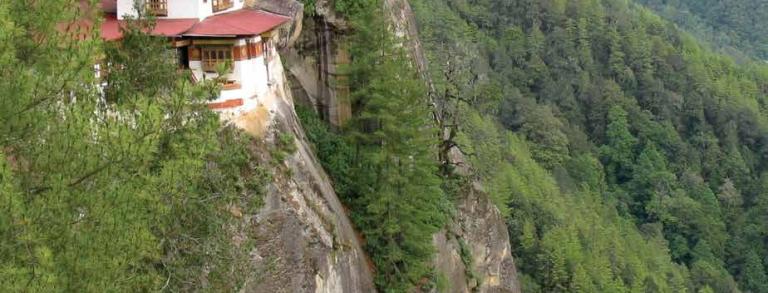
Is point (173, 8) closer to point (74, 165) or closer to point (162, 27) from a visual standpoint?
point (162, 27)

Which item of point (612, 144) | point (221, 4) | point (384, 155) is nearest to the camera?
point (221, 4)

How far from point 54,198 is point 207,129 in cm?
395

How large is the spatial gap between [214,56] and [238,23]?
1139 mm

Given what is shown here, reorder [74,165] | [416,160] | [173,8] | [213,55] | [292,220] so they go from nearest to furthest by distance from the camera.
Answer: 1. [74,165]
2. [292,220]
3. [213,55]
4. [173,8]
5. [416,160]

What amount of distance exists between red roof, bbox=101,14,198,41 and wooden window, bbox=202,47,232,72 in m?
0.79

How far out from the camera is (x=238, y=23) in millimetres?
23922

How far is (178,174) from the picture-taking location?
14.6 metres

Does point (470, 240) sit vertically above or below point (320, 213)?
below

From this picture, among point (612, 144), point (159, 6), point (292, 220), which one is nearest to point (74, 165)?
point (292, 220)

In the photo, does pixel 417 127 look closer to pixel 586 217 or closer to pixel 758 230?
pixel 586 217

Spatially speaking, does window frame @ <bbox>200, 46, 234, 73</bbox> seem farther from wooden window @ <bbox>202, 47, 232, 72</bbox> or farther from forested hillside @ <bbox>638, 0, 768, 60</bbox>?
forested hillside @ <bbox>638, 0, 768, 60</bbox>

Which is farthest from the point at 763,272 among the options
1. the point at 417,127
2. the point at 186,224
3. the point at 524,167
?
the point at 186,224

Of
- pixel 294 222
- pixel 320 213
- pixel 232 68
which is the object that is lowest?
pixel 320 213

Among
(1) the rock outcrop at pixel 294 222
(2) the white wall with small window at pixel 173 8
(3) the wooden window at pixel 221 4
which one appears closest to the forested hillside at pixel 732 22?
(1) the rock outcrop at pixel 294 222
